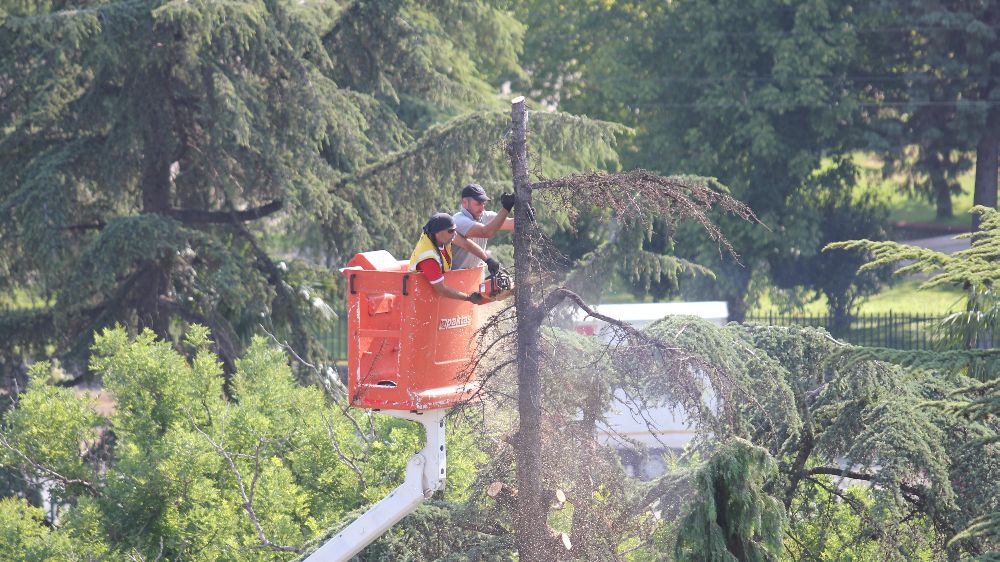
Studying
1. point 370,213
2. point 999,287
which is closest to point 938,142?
point 370,213

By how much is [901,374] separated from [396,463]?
12.6 feet

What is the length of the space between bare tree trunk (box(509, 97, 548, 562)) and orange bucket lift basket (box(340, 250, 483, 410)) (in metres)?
0.38

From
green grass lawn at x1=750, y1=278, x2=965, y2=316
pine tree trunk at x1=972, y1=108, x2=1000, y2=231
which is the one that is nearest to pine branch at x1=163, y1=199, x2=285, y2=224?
green grass lawn at x1=750, y1=278, x2=965, y2=316

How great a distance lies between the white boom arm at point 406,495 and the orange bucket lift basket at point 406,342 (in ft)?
0.65

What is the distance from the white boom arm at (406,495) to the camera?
25.2 feet

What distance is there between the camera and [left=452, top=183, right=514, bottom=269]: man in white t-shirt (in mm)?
7492

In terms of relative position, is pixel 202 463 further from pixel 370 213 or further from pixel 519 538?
pixel 370 213

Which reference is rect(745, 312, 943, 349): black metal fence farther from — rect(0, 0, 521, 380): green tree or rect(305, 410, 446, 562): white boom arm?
rect(305, 410, 446, 562): white boom arm

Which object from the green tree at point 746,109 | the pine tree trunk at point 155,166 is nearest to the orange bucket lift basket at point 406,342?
the pine tree trunk at point 155,166

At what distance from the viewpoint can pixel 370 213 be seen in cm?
1555

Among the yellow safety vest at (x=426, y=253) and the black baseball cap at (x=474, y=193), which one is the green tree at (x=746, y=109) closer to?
the black baseball cap at (x=474, y=193)

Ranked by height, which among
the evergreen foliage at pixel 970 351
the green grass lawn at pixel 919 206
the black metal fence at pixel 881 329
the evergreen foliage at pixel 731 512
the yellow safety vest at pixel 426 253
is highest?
the green grass lawn at pixel 919 206

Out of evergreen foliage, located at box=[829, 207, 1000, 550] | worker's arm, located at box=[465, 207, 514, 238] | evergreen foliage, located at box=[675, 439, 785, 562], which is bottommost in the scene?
Result: evergreen foliage, located at box=[675, 439, 785, 562]

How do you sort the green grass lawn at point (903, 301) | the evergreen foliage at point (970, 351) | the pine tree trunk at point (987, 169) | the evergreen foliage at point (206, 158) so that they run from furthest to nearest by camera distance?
the green grass lawn at point (903, 301)
the pine tree trunk at point (987, 169)
the evergreen foliage at point (206, 158)
the evergreen foliage at point (970, 351)
